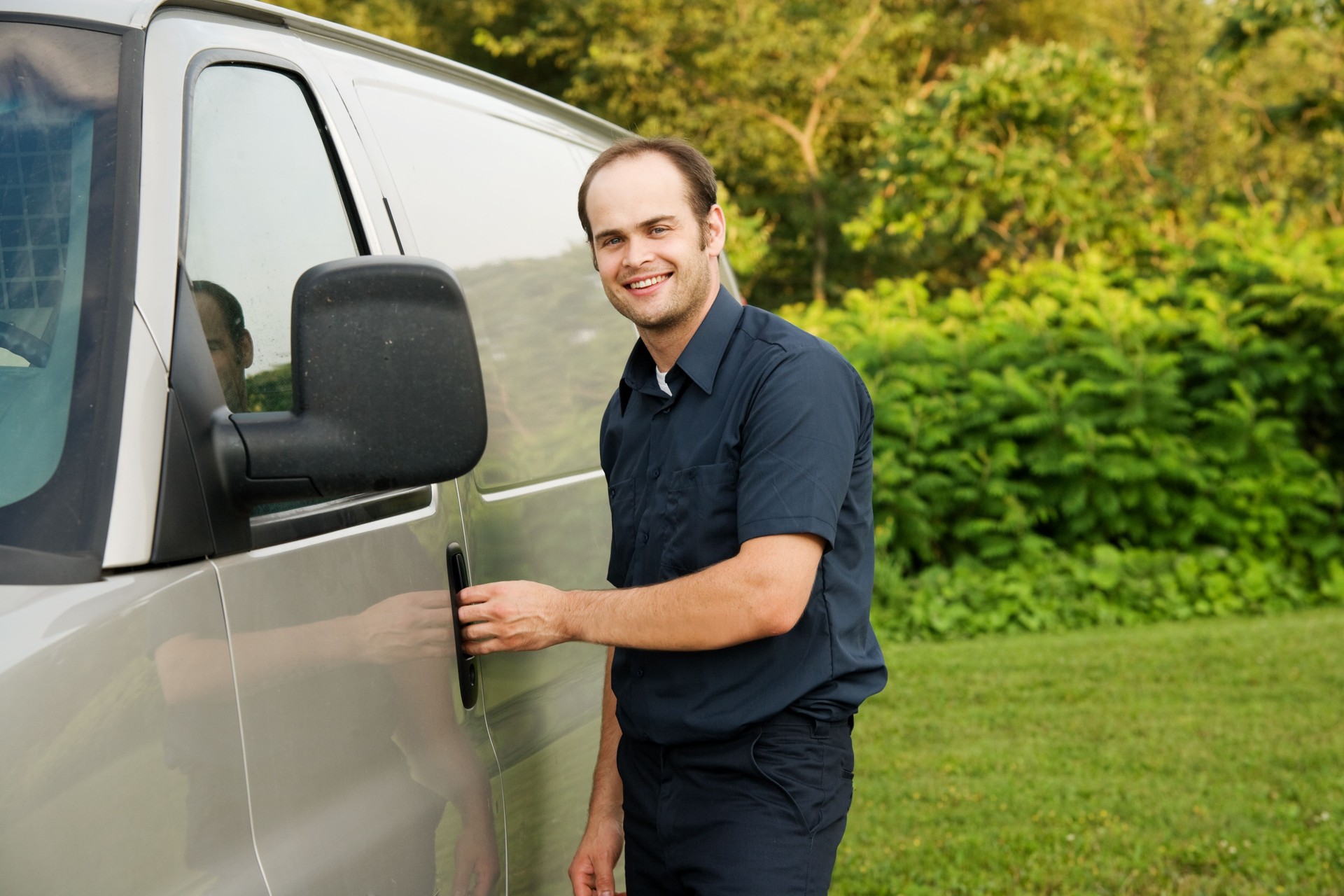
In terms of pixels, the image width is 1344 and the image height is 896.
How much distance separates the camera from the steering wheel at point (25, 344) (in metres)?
1.51

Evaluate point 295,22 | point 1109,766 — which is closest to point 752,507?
point 295,22

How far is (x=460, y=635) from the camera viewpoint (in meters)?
2.02

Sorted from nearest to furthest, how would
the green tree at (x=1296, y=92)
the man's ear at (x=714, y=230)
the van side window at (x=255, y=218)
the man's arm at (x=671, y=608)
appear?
the van side window at (x=255, y=218) < the man's arm at (x=671, y=608) < the man's ear at (x=714, y=230) < the green tree at (x=1296, y=92)

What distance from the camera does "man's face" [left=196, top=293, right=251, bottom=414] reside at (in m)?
1.63

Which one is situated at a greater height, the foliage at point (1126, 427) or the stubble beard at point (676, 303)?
the stubble beard at point (676, 303)

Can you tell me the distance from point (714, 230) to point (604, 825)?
1.15 meters

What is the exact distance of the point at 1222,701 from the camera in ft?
21.2

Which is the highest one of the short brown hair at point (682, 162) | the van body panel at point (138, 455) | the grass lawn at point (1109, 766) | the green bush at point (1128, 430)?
the short brown hair at point (682, 162)

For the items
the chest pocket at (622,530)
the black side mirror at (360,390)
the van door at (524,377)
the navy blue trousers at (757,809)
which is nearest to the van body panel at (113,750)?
the black side mirror at (360,390)

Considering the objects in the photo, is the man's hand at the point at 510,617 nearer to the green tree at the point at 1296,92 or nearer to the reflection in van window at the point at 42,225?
the reflection in van window at the point at 42,225

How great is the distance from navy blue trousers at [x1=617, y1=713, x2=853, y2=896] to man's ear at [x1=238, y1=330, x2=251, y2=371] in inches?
38.1

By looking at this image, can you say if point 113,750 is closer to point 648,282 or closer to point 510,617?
point 510,617

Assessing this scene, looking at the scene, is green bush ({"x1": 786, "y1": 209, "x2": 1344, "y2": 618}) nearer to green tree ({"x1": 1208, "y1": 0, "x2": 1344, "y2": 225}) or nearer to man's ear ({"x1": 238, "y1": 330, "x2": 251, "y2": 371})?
green tree ({"x1": 1208, "y1": 0, "x2": 1344, "y2": 225})

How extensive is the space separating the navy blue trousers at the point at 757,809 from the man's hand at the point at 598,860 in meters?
0.19
